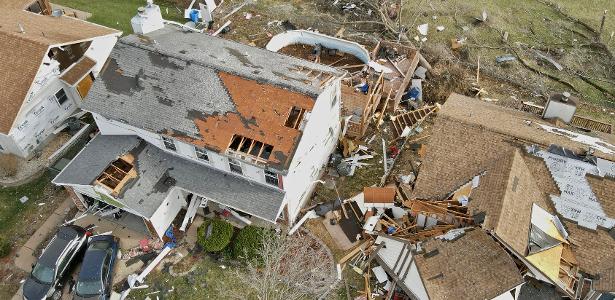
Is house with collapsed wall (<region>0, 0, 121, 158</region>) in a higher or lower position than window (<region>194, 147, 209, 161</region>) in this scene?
lower

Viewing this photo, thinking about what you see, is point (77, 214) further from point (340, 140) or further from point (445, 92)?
point (445, 92)

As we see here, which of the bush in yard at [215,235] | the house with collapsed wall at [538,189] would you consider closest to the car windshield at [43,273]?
the bush in yard at [215,235]

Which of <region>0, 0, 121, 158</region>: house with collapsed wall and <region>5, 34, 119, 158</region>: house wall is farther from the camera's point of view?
<region>5, 34, 119, 158</region>: house wall

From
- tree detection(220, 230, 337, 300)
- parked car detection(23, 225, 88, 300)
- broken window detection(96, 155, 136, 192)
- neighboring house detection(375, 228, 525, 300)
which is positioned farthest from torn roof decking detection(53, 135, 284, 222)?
neighboring house detection(375, 228, 525, 300)

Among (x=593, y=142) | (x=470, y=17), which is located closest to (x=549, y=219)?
(x=593, y=142)

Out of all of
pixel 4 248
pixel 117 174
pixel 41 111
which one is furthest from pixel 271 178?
pixel 41 111

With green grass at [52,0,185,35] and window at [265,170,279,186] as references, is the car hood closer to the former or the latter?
window at [265,170,279,186]
